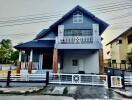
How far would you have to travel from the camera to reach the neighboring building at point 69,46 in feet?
51.4

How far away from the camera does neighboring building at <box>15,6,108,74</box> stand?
15664 mm

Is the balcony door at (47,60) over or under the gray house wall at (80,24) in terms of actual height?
under

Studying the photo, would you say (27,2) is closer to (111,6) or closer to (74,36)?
(74,36)

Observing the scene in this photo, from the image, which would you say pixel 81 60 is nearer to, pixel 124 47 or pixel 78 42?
pixel 78 42

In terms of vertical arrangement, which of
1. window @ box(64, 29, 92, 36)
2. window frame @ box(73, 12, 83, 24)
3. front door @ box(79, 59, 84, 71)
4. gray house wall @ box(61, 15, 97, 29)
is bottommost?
front door @ box(79, 59, 84, 71)

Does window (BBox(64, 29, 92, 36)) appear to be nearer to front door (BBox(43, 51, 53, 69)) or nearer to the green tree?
front door (BBox(43, 51, 53, 69))

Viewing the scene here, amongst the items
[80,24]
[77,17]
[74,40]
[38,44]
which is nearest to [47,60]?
[38,44]

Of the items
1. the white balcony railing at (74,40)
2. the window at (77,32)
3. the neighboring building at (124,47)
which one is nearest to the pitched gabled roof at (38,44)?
the white balcony railing at (74,40)

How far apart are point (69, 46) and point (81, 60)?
4.22 metres

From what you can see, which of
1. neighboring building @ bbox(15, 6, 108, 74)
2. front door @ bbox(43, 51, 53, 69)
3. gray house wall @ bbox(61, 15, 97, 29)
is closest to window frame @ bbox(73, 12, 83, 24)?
neighboring building @ bbox(15, 6, 108, 74)

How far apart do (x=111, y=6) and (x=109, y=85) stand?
9270 millimetres

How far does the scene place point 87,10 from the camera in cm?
1720

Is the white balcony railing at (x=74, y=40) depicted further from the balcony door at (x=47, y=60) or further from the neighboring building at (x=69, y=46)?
the balcony door at (x=47, y=60)

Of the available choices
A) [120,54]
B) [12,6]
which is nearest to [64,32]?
[12,6]
